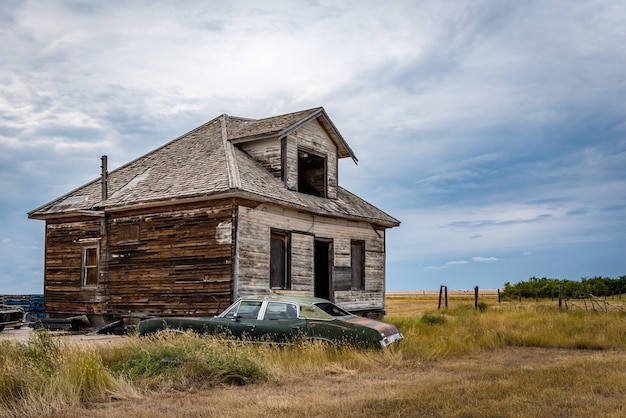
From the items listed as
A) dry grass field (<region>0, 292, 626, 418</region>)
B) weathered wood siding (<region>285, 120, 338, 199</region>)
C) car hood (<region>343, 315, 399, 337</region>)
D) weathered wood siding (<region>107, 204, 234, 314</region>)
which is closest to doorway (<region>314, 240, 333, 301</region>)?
weathered wood siding (<region>285, 120, 338, 199</region>)

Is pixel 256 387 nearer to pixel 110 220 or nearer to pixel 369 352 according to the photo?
pixel 369 352

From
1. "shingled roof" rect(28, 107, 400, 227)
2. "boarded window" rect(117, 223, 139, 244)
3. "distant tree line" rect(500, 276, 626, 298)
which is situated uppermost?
"shingled roof" rect(28, 107, 400, 227)

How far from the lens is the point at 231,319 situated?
12562 mm

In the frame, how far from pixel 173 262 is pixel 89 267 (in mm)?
3929

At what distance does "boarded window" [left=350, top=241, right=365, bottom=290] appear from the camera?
73.0 feet

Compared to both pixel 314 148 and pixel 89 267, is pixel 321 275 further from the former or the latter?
pixel 89 267

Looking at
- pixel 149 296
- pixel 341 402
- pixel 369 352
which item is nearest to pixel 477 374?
pixel 369 352

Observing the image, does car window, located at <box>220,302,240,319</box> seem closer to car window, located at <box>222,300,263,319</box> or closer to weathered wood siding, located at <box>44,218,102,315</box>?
car window, located at <box>222,300,263,319</box>

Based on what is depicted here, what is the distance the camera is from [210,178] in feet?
57.1

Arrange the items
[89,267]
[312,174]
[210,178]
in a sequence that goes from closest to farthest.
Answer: [210,178] → [89,267] → [312,174]

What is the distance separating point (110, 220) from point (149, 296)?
9.37 ft

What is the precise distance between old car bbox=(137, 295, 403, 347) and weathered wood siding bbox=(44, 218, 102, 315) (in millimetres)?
7363

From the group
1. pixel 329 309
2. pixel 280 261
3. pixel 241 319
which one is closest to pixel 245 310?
pixel 241 319

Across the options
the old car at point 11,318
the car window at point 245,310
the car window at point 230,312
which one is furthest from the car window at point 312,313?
the old car at point 11,318
